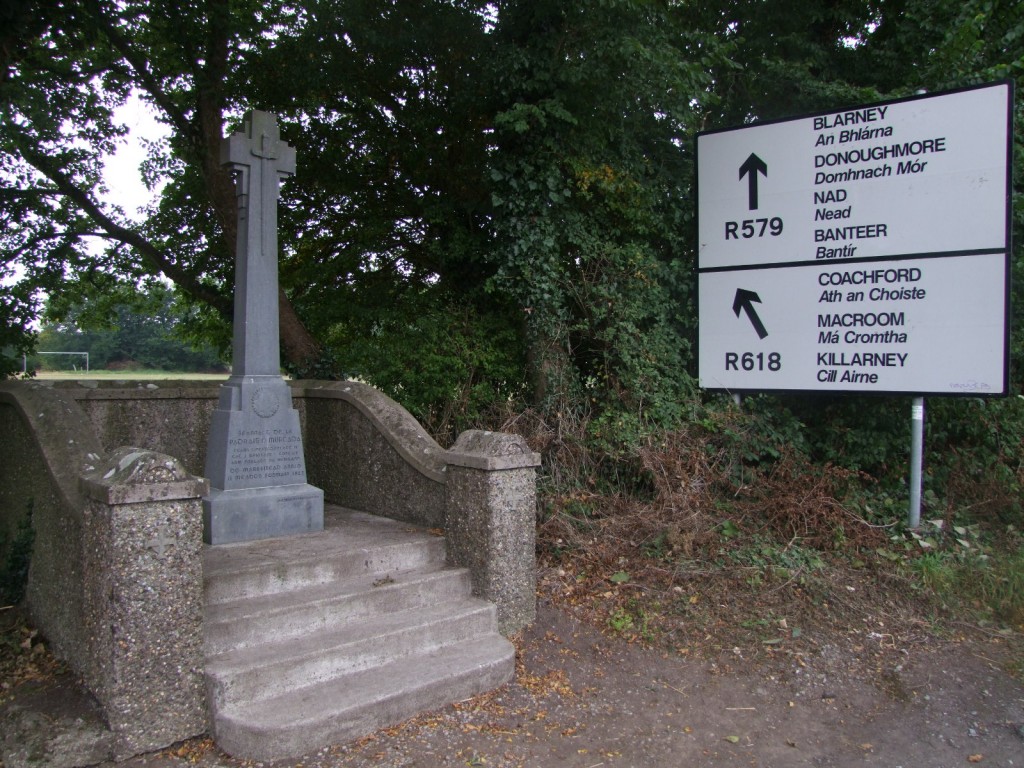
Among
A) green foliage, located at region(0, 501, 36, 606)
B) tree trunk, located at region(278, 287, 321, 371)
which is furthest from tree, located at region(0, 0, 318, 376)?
green foliage, located at region(0, 501, 36, 606)

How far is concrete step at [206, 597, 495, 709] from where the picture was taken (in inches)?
154

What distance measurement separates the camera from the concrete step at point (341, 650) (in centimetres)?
390

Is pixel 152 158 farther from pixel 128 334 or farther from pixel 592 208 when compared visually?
pixel 128 334

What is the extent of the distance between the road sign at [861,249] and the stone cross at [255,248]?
4050 millimetres

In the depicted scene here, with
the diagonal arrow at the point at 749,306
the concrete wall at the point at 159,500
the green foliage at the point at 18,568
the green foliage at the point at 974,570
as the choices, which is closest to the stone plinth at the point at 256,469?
the concrete wall at the point at 159,500

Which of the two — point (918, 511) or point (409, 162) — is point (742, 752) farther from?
point (409, 162)

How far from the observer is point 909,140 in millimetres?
6551

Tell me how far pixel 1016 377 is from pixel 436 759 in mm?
7434

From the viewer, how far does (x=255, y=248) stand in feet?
18.6

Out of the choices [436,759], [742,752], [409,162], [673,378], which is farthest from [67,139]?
[742,752]

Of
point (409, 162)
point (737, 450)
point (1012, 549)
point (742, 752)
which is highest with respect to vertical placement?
point (409, 162)

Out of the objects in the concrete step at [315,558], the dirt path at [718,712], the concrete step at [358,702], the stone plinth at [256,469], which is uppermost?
the stone plinth at [256,469]

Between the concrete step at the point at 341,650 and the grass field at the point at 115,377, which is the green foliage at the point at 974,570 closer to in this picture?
the concrete step at the point at 341,650

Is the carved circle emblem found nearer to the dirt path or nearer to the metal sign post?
the dirt path
